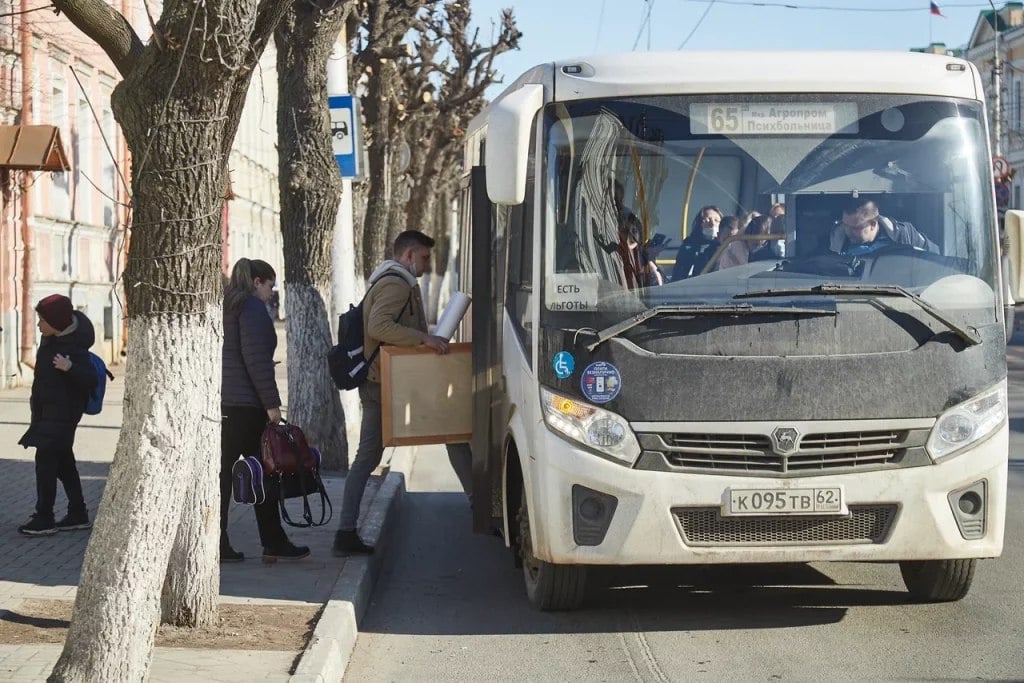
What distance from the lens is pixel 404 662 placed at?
272 inches

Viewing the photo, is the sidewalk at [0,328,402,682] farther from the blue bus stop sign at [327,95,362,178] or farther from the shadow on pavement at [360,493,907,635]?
the blue bus stop sign at [327,95,362,178]

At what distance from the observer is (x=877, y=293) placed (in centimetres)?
707

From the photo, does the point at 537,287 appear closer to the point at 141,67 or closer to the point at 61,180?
the point at 141,67

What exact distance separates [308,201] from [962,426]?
22.2 feet

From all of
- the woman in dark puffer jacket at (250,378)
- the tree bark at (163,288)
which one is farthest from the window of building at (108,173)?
the tree bark at (163,288)

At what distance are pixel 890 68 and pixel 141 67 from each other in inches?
138

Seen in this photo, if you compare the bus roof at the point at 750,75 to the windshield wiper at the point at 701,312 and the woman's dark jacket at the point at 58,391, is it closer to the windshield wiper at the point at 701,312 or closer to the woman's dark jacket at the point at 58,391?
the windshield wiper at the point at 701,312

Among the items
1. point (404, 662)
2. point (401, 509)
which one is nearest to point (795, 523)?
point (404, 662)

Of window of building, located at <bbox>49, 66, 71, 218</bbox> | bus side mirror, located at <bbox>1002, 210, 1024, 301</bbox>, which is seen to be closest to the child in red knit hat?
bus side mirror, located at <bbox>1002, 210, 1024, 301</bbox>

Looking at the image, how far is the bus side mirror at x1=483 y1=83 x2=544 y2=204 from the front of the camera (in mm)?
7109

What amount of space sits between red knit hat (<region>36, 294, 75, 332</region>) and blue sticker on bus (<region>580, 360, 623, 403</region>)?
169 inches

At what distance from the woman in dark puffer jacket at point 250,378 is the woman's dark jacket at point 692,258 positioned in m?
2.61

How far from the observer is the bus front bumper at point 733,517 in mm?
7012

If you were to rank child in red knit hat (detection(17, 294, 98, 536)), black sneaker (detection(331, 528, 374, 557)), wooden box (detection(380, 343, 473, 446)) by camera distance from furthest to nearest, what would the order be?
child in red knit hat (detection(17, 294, 98, 536)) < black sneaker (detection(331, 528, 374, 557)) < wooden box (detection(380, 343, 473, 446))
